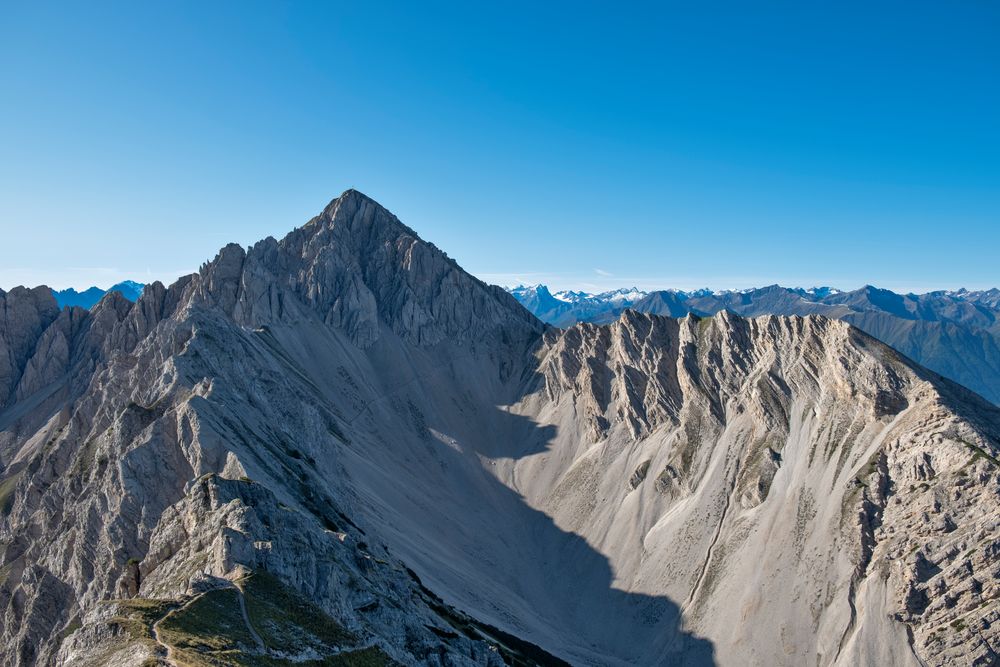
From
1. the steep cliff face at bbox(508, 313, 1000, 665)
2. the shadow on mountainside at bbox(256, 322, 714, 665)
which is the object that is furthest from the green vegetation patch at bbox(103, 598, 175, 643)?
the steep cliff face at bbox(508, 313, 1000, 665)

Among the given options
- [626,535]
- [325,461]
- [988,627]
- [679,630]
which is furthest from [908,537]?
[325,461]

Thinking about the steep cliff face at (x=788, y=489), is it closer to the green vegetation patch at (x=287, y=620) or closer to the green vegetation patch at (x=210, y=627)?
the green vegetation patch at (x=287, y=620)

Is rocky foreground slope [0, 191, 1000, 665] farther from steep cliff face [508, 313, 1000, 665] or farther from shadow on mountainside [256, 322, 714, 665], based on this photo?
shadow on mountainside [256, 322, 714, 665]

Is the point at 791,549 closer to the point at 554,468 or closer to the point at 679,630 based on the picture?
the point at 679,630

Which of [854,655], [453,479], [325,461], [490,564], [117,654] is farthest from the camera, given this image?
[453,479]

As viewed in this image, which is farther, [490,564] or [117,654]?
[490,564]

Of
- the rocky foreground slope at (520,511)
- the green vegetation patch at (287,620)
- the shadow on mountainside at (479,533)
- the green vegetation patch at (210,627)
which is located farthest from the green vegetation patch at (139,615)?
the shadow on mountainside at (479,533)
